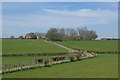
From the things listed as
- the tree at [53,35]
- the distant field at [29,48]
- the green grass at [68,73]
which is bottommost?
the green grass at [68,73]

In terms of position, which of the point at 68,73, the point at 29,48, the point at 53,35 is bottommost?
the point at 68,73

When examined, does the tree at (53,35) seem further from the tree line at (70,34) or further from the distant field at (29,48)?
the distant field at (29,48)

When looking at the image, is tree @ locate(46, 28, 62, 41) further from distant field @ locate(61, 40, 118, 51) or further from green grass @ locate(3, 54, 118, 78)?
green grass @ locate(3, 54, 118, 78)

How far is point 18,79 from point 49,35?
118785 mm

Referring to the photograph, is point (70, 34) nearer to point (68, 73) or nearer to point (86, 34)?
point (86, 34)

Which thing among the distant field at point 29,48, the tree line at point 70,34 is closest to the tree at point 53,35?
the tree line at point 70,34

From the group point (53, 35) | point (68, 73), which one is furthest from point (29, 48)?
point (53, 35)

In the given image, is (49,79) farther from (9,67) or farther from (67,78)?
(9,67)

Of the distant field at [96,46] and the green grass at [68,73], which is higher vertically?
the distant field at [96,46]

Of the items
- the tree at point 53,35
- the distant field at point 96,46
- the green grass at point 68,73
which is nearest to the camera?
the green grass at point 68,73

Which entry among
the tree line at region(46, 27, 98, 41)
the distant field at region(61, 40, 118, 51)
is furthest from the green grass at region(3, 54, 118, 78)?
the tree line at region(46, 27, 98, 41)

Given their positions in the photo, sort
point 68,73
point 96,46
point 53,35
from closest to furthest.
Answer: point 68,73
point 96,46
point 53,35

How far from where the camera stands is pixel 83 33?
159000mm

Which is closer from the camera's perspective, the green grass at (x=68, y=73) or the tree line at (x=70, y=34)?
the green grass at (x=68, y=73)
